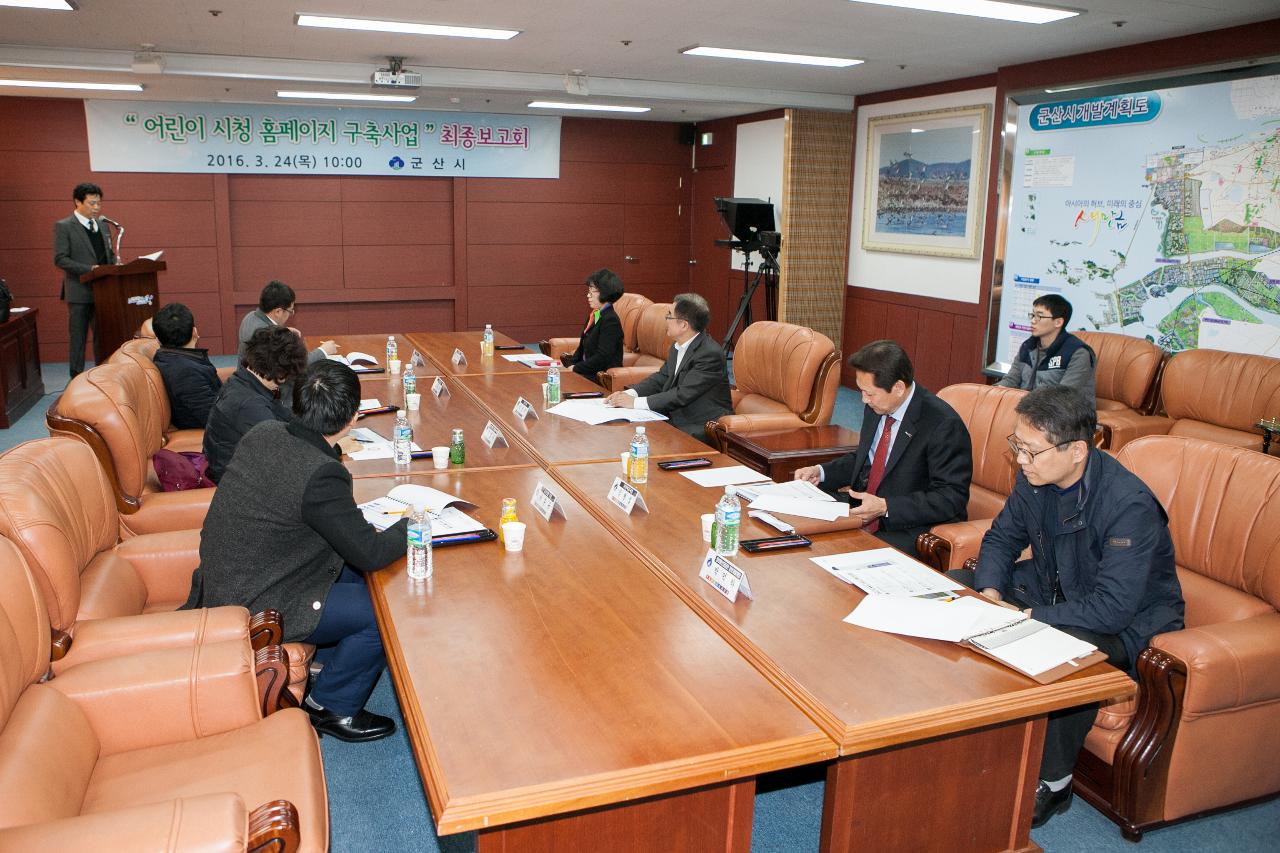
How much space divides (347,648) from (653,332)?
4.37 meters

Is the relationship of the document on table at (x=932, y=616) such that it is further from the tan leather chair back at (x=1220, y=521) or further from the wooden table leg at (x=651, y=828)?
the tan leather chair back at (x=1220, y=521)

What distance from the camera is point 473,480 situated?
3457 millimetres

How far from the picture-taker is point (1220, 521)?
2.74 m

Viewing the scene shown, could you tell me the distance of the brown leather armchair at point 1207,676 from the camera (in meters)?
2.42

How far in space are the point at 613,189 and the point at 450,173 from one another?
1943 millimetres

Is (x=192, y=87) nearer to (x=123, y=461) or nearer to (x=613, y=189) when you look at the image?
(x=613, y=189)

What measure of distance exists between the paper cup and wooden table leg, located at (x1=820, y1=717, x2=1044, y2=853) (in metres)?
1.08

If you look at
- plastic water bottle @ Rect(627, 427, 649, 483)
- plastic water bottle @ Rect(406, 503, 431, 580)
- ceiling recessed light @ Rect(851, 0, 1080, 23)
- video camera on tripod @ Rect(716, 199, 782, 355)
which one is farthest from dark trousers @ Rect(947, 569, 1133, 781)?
video camera on tripod @ Rect(716, 199, 782, 355)

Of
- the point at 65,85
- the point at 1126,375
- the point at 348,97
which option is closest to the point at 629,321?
the point at 1126,375

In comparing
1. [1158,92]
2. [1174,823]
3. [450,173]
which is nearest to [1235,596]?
[1174,823]

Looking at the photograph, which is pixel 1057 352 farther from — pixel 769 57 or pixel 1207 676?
pixel 1207 676

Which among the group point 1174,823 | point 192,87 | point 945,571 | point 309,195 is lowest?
point 1174,823

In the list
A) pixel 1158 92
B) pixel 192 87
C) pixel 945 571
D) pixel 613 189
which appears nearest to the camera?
pixel 945 571

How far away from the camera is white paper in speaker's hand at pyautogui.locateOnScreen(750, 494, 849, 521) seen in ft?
9.84
